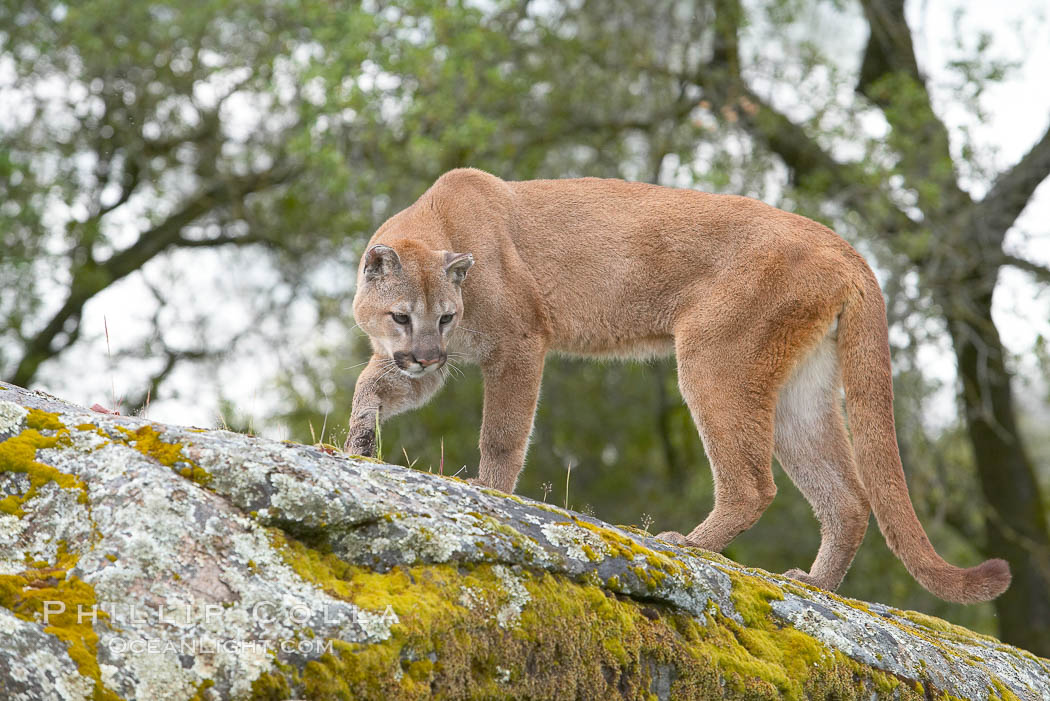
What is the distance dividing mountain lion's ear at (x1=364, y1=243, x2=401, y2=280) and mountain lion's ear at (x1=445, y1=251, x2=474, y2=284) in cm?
32

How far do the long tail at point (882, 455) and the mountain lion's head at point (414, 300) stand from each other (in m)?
2.21

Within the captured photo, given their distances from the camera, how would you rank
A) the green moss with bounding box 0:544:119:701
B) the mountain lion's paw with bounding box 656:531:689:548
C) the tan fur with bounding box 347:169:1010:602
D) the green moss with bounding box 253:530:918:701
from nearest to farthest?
the green moss with bounding box 0:544:119:701 < the green moss with bounding box 253:530:918:701 < the mountain lion's paw with bounding box 656:531:689:548 < the tan fur with bounding box 347:169:1010:602

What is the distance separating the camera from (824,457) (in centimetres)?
627

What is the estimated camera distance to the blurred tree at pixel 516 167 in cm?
1194

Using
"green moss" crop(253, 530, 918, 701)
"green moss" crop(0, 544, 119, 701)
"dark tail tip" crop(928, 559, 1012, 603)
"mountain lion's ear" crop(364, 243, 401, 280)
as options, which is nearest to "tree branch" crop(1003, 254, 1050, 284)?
"dark tail tip" crop(928, 559, 1012, 603)

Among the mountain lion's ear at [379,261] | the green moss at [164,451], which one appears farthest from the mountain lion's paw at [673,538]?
the green moss at [164,451]

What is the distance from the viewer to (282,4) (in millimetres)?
13703

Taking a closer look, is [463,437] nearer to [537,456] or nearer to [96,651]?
[537,456]

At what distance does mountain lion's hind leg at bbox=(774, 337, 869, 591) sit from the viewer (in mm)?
5984

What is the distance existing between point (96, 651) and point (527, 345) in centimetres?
408

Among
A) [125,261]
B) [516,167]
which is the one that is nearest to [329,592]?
[516,167]

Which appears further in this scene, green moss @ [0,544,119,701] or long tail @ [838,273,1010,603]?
long tail @ [838,273,1010,603]

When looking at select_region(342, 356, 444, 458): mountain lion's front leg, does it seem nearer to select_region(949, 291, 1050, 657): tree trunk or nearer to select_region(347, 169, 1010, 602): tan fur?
select_region(347, 169, 1010, 602): tan fur

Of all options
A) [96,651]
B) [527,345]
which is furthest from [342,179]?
[96,651]
